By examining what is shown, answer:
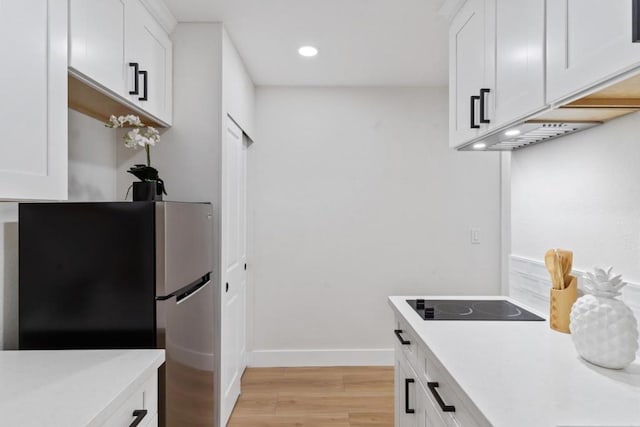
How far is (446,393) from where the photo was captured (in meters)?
1.26

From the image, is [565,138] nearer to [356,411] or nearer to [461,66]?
[461,66]

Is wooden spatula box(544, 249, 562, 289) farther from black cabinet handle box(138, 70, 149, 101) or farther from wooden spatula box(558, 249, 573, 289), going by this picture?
black cabinet handle box(138, 70, 149, 101)

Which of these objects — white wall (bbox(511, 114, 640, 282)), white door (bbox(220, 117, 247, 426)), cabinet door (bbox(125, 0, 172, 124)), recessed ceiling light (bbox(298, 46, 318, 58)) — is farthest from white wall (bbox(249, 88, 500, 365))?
white wall (bbox(511, 114, 640, 282))

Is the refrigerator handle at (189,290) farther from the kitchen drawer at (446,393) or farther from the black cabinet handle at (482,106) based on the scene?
the black cabinet handle at (482,106)

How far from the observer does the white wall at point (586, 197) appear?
136cm

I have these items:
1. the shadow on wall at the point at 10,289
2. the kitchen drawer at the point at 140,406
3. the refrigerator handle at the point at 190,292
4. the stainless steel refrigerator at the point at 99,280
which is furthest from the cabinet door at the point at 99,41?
the kitchen drawer at the point at 140,406

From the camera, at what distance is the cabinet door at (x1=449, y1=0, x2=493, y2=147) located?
175cm

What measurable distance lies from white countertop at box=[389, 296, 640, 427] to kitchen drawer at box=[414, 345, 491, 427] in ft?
0.07

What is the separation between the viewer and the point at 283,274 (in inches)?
145

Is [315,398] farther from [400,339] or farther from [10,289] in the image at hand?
[10,289]

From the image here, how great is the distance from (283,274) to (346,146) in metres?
1.28

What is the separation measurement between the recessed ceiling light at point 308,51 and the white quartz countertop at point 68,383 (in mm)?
2168

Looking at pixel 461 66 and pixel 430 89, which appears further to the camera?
pixel 430 89

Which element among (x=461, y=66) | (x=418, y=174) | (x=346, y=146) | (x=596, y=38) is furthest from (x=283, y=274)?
(x=596, y=38)
